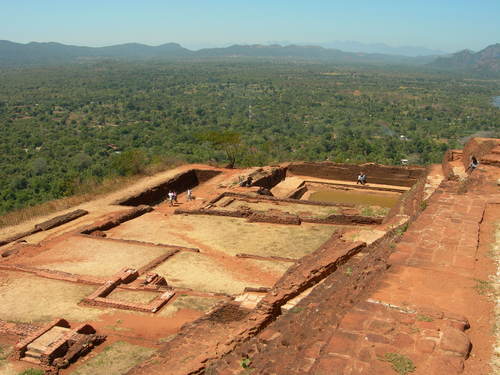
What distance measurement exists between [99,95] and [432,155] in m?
74.2

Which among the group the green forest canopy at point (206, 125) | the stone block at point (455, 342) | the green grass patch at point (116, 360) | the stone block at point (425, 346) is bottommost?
the green forest canopy at point (206, 125)

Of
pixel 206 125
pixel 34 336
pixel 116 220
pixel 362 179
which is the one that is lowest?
pixel 206 125

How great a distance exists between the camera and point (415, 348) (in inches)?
178

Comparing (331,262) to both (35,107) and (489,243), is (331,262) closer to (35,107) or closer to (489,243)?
(489,243)

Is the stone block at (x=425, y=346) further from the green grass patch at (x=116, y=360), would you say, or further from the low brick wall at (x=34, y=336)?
the low brick wall at (x=34, y=336)

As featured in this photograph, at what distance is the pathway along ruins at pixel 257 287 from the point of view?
4879mm

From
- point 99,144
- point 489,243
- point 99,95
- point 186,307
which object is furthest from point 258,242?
point 99,95

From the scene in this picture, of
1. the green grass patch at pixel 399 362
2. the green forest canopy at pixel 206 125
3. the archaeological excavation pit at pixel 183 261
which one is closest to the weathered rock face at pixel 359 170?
the archaeological excavation pit at pixel 183 261

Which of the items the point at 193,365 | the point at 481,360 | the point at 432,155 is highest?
the point at 481,360

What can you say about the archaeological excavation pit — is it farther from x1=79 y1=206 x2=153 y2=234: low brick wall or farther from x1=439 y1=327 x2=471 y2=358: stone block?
x1=439 y1=327 x2=471 y2=358: stone block

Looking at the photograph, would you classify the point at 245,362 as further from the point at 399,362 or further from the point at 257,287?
the point at 257,287

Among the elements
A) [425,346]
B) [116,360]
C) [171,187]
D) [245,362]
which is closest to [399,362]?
[425,346]

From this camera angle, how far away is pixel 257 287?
33.9 ft

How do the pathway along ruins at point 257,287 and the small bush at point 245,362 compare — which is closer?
the pathway along ruins at point 257,287
